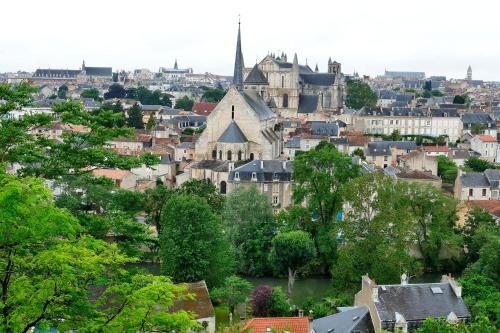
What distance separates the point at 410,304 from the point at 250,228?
12.3 meters

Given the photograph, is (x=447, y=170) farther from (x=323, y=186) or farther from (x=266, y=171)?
(x=323, y=186)

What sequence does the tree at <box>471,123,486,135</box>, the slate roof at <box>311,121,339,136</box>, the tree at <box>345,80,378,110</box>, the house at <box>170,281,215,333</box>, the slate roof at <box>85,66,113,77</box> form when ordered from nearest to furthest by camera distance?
the house at <box>170,281,215,333</box>
the slate roof at <box>311,121,339,136</box>
the tree at <box>471,123,486,135</box>
the tree at <box>345,80,378,110</box>
the slate roof at <box>85,66,113,77</box>

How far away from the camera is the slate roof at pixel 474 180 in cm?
4547

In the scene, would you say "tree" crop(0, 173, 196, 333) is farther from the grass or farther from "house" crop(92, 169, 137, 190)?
"house" crop(92, 169, 137, 190)

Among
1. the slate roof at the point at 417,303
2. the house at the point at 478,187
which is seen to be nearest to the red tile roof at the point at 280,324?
the slate roof at the point at 417,303

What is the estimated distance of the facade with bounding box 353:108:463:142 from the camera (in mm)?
76750

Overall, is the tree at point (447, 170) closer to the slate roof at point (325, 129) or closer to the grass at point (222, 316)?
the slate roof at point (325, 129)

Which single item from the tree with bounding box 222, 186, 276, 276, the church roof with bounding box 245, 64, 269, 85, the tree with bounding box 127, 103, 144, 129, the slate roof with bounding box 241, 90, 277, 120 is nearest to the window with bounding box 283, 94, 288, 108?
the church roof with bounding box 245, 64, 269, 85

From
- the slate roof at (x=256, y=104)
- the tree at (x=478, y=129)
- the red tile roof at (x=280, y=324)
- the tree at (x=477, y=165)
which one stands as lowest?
the red tile roof at (x=280, y=324)

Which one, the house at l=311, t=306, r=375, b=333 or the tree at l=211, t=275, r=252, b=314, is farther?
the tree at l=211, t=275, r=252, b=314

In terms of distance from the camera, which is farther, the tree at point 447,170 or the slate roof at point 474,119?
the slate roof at point 474,119

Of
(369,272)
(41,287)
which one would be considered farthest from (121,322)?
(369,272)

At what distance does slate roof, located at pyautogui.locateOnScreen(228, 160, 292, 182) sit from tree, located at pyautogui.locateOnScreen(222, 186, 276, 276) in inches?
351

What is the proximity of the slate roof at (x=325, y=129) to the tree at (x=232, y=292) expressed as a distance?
1657 inches
